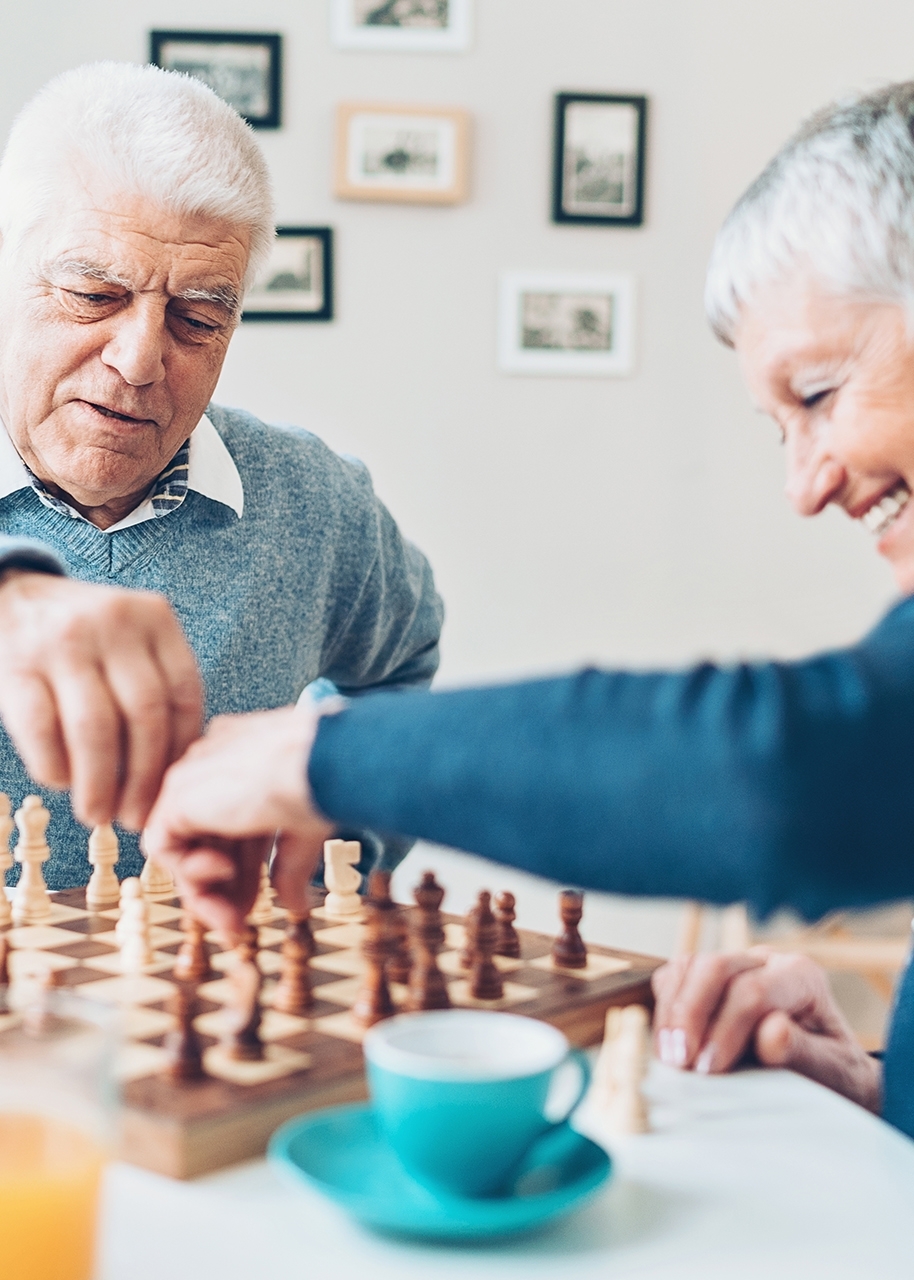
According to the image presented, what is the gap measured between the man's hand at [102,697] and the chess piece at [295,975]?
17cm

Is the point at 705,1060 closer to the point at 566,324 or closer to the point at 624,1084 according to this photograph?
the point at 624,1084

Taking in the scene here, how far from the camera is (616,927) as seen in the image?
338cm

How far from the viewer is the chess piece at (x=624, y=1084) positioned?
940 mm

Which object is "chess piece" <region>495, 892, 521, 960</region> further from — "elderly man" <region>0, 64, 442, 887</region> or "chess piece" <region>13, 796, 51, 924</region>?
"elderly man" <region>0, 64, 442, 887</region>

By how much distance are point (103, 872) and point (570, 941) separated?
1.74 feet

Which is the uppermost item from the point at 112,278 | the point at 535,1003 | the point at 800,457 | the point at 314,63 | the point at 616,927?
the point at 314,63

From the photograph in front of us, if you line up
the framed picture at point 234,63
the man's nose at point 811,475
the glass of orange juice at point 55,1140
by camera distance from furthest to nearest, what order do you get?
the framed picture at point 234,63, the man's nose at point 811,475, the glass of orange juice at point 55,1140

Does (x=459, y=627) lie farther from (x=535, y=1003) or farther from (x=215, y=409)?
(x=535, y=1003)

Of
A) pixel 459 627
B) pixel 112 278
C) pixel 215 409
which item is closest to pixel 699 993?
pixel 112 278

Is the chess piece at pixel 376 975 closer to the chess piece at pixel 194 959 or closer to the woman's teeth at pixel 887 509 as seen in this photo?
the chess piece at pixel 194 959

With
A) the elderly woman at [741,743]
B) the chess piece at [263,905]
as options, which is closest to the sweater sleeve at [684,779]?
the elderly woman at [741,743]

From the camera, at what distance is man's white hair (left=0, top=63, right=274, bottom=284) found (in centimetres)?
171

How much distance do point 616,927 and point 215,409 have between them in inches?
72.4

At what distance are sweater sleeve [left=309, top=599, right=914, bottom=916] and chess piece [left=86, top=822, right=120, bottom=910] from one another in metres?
0.73
